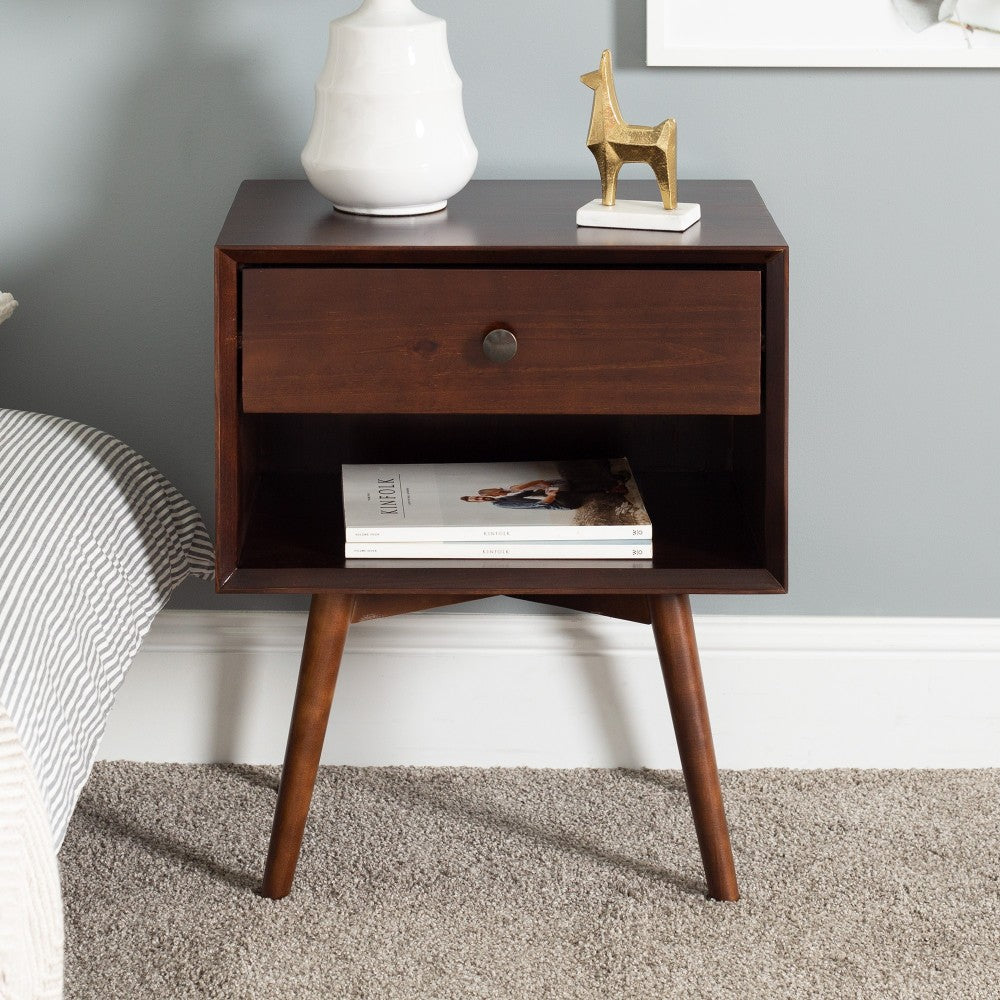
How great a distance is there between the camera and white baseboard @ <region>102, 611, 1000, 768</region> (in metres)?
1.47

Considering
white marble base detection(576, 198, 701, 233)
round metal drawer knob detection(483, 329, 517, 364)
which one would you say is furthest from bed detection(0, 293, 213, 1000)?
white marble base detection(576, 198, 701, 233)

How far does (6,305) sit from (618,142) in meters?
0.65

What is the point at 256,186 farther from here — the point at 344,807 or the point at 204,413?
the point at 344,807

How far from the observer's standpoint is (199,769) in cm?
150

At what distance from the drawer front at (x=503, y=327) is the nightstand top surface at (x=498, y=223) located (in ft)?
0.08

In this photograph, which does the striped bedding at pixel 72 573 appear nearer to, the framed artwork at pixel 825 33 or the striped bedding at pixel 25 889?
the striped bedding at pixel 25 889

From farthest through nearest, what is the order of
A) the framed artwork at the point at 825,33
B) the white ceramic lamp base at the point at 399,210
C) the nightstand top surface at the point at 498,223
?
the framed artwork at the point at 825,33 < the white ceramic lamp base at the point at 399,210 < the nightstand top surface at the point at 498,223

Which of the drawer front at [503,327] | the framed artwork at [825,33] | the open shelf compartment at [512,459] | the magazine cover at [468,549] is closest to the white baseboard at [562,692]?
the open shelf compartment at [512,459]

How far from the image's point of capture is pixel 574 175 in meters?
1.34

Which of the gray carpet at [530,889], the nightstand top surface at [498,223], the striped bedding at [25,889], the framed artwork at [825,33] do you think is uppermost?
the framed artwork at [825,33]

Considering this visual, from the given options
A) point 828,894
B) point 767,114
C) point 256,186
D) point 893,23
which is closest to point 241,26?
point 256,186

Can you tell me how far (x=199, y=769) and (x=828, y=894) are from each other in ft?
2.40

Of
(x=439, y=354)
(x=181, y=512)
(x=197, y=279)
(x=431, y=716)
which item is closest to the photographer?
(x=439, y=354)

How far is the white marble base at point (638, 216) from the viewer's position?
3.59 feet
